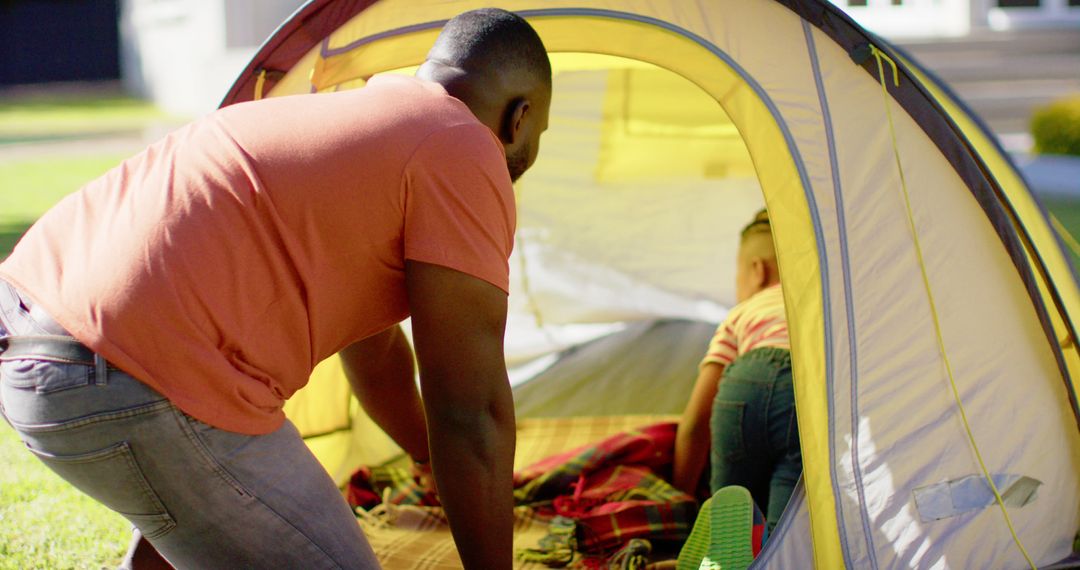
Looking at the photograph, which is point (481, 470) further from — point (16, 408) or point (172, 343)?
point (16, 408)

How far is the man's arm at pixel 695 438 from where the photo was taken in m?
3.09

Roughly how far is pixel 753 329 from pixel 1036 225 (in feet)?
2.33

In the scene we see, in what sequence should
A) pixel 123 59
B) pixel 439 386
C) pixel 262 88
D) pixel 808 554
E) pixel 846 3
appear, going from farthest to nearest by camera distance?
pixel 123 59, pixel 846 3, pixel 262 88, pixel 808 554, pixel 439 386

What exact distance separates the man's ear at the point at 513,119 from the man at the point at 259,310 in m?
0.15

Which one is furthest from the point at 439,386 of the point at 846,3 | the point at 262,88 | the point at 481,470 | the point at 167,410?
the point at 846,3

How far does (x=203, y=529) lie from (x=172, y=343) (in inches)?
11.1

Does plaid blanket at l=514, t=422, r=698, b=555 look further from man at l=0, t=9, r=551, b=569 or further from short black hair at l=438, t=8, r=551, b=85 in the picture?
short black hair at l=438, t=8, r=551, b=85

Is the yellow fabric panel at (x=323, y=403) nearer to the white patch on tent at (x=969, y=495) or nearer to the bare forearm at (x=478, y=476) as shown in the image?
the bare forearm at (x=478, y=476)

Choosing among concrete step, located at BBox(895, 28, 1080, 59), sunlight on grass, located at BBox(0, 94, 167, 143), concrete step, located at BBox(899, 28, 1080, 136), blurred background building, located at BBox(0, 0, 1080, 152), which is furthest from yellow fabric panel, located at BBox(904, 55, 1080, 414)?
sunlight on grass, located at BBox(0, 94, 167, 143)

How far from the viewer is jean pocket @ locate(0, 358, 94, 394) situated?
5.19 ft

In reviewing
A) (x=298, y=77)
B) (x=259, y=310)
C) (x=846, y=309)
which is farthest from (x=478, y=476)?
(x=298, y=77)

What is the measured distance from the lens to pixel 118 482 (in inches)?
64.5

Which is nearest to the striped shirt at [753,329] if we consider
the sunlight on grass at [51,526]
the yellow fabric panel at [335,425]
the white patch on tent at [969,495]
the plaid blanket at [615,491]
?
the plaid blanket at [615,491]

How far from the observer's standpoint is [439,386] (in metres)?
1.75
